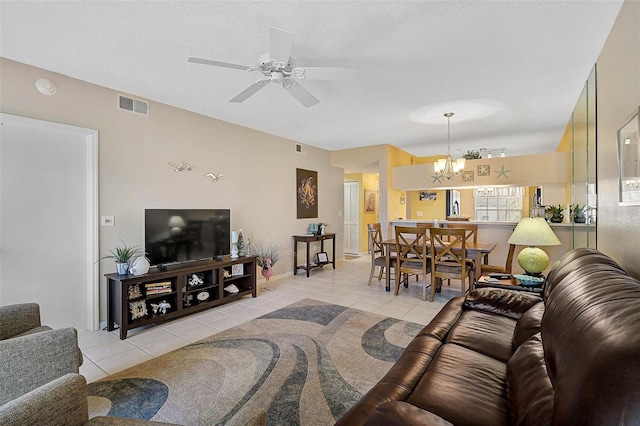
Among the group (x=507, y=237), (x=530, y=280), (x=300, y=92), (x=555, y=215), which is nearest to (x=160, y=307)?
(x=300, y=92)

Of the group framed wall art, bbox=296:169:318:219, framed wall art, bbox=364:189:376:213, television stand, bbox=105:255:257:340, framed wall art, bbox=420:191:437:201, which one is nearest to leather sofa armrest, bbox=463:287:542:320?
television stand, bbox=105:255:257:340

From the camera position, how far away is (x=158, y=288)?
3.38 metres

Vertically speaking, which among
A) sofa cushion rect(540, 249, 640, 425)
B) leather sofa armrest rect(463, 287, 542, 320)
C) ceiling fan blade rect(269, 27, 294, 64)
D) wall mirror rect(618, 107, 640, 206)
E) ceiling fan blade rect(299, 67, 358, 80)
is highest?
ceiling fan blade rect(269, 27, 294, 64)

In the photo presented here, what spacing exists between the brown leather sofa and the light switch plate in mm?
3308

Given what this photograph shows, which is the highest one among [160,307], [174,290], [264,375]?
[174,290]

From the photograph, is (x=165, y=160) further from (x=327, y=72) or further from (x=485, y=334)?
(x=485, y=334)

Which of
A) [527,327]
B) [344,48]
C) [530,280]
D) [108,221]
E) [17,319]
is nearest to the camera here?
[527,327]

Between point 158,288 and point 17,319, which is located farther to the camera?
point 158,288

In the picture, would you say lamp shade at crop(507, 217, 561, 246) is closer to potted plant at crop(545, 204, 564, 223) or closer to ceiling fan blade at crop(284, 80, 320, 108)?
potted plant at crop(545, 204, 564, 223)

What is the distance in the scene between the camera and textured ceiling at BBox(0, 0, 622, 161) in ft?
6.75

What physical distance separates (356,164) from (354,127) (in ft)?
6.18

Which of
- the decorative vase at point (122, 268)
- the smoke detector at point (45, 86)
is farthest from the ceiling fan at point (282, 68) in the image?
the decorative vase at point (122, 268)

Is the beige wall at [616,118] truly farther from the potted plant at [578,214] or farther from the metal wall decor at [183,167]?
the metal wall decor at [183,167]

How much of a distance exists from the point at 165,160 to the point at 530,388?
4.10m
